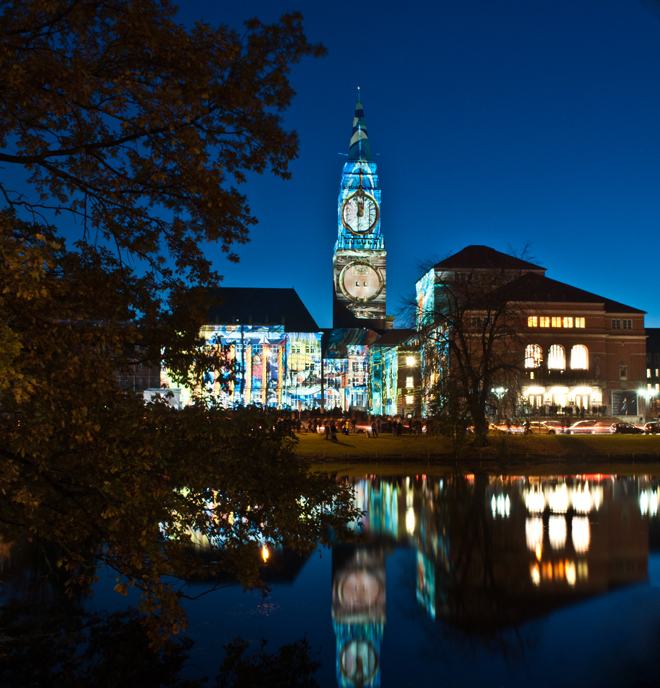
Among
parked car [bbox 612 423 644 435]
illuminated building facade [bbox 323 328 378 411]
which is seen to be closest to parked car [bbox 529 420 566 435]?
parked car [bbox 612 423 644 435]

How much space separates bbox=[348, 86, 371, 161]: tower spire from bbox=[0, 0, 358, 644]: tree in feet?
416

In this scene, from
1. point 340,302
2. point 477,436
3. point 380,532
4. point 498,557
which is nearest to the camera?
point 498,557

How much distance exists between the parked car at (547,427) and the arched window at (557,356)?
24.5m

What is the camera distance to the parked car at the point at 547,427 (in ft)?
172

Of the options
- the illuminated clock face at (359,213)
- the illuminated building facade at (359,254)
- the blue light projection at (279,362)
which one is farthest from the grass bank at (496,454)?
the illuminated clock face at (359,213)

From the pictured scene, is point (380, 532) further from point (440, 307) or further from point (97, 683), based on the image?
point (440, 307)

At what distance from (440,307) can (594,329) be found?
52.2 m

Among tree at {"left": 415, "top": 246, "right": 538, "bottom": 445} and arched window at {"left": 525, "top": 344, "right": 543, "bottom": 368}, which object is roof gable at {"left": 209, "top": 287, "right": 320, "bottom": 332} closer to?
arched window at {"left": 525, "top": 344, "right": 543, "bottom": 368}

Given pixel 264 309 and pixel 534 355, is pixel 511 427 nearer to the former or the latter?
pixel 534 355

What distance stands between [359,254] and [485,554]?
367ft

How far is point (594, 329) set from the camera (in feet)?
281

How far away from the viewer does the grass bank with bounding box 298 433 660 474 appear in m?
34.3

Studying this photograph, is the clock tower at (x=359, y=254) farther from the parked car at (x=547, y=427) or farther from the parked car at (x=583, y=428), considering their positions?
the parked car at (x=583, y=428)

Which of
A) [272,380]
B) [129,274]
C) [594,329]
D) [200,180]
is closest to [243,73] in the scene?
[200,180]
